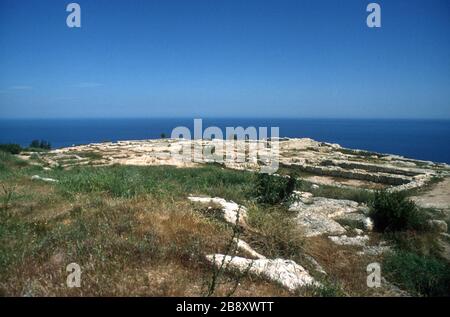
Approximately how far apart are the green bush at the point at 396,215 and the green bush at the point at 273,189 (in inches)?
104

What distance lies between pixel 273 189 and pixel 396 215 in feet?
11.5

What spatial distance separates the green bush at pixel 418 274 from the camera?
5785 millimetres

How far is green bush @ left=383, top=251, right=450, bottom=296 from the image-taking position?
228 inches

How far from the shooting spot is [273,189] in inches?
429

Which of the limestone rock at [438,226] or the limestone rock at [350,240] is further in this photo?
the limestone rock at [438,226]

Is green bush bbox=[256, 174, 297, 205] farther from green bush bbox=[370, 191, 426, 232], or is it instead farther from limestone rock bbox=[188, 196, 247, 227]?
limestone rock bbox=[188, 196, 247, 227]

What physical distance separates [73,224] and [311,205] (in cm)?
923

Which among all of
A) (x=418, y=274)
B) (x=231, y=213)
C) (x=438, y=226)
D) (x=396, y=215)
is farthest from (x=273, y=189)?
(x=418, y=274)

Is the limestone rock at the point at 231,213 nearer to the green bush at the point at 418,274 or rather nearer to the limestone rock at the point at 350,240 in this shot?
the limestone rock at the point at 350,240

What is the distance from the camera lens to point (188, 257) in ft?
14.9

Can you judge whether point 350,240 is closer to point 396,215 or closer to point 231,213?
point 396,215

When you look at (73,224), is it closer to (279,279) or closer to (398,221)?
(279,279)

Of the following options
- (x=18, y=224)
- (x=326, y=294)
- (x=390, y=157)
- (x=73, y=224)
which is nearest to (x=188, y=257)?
(x=326, y=294)

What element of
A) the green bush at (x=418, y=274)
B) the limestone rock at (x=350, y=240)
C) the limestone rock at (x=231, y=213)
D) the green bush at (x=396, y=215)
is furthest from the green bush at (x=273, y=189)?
the green bush at (x=418, y=274)
